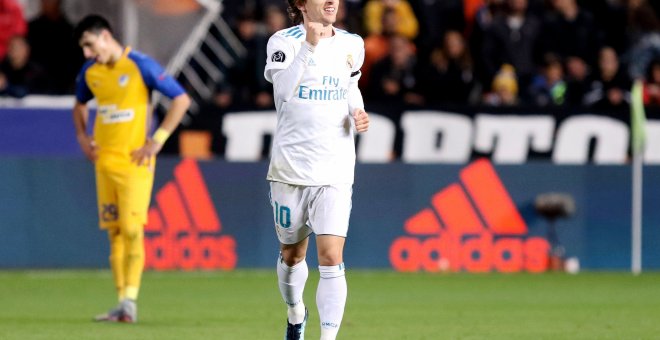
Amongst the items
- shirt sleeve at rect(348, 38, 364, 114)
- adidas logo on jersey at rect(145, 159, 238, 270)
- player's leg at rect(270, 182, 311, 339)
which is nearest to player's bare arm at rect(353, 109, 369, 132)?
shirt sleeve at rect(348, 38, 364, 114)

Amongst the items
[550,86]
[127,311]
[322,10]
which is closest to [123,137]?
[127,311]

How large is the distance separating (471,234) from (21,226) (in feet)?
16.8

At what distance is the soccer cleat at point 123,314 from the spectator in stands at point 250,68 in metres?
6.86

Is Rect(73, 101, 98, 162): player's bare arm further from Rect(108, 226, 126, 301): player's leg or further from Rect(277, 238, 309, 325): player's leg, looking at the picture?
Rect(277, 238, 309, 325): player's leg

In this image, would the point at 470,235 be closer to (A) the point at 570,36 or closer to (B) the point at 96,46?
(A) the point at 570,36

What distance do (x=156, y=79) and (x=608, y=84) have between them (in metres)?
8.54

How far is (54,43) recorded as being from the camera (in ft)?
59.4

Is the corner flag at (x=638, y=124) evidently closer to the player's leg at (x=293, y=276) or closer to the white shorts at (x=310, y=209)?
the player's leg at (x=293, y=276)

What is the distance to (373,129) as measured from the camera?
17.0m

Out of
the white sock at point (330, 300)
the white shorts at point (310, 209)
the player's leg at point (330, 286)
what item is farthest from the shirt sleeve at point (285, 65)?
the white sock at point (330, 300)

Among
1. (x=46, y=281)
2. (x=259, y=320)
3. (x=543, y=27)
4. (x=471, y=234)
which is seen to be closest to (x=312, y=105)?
(x=259, y=320)

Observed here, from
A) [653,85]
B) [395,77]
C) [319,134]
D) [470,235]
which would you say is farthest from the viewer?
[653,85]

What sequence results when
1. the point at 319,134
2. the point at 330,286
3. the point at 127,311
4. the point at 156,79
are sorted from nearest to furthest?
the point at 330,286
the point at 319,134
the point at 127,311
the point at 156,79

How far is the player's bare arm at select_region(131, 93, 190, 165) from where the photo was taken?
11047mm
